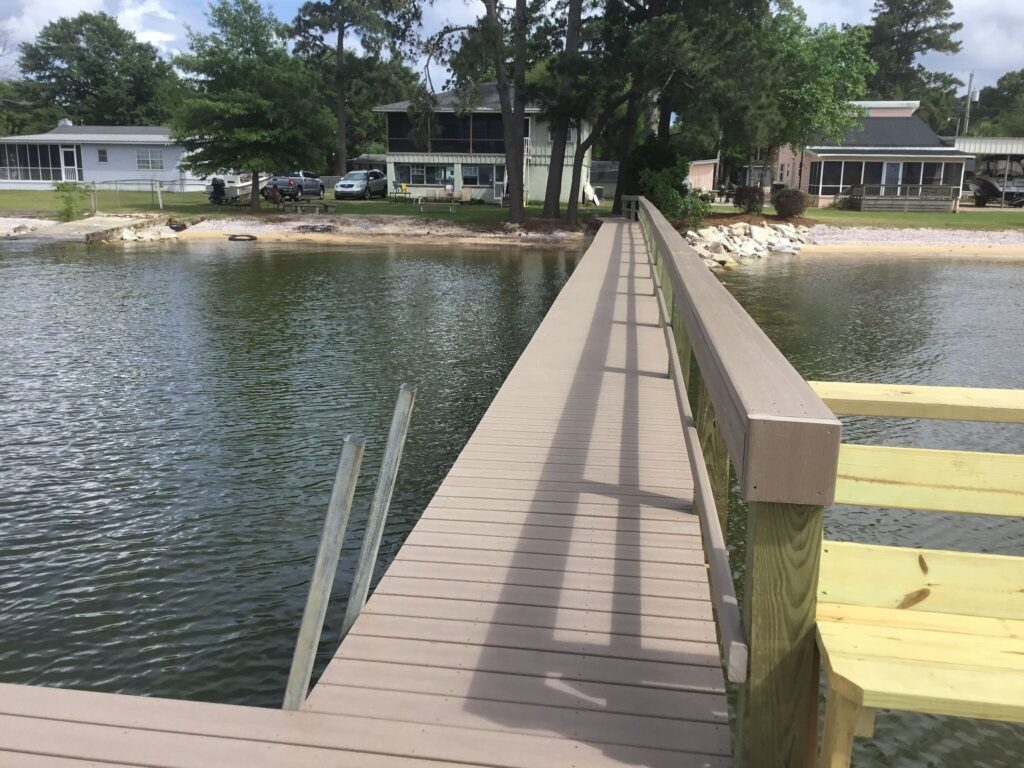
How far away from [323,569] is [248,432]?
6.01 m

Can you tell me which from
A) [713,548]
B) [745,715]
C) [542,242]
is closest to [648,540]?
[713,548]

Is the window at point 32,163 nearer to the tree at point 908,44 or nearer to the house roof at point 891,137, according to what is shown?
the house roof at point 891,137

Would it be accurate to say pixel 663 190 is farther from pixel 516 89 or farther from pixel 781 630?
pixel 781 630

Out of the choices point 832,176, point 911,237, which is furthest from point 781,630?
point 832,176

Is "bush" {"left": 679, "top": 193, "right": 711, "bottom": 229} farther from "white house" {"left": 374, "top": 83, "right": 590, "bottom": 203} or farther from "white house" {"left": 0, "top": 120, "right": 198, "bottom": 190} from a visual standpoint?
"white house" {"left": 0, "top": 120, "right": 198, "bottom": 190}

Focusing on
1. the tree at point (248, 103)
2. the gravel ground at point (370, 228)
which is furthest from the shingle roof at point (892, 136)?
the tree at point (248, 103)

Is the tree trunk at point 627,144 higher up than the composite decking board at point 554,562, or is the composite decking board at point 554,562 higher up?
the tree trunk at point 627,144

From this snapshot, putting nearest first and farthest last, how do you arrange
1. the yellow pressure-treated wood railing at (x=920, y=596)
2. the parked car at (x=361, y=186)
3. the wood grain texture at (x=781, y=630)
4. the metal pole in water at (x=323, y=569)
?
the yellow pressure-treated wood railing at (x=920, y=596), the wood grain texture at (x=781, y=630), the metal pole in water at (x=323, y=569), the parked car at (x=361, y=186)

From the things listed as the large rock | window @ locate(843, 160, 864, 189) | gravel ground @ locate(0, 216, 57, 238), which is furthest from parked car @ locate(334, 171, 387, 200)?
window @ locate(843, 160, 864, 189)

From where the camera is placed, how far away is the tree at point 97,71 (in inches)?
2771

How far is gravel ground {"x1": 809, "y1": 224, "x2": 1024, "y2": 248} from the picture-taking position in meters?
32.2

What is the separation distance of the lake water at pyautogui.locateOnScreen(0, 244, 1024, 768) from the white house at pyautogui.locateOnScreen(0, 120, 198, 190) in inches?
1337

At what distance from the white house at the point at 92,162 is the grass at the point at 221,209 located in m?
6.15

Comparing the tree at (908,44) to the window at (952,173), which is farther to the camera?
the tree at (908,44)
